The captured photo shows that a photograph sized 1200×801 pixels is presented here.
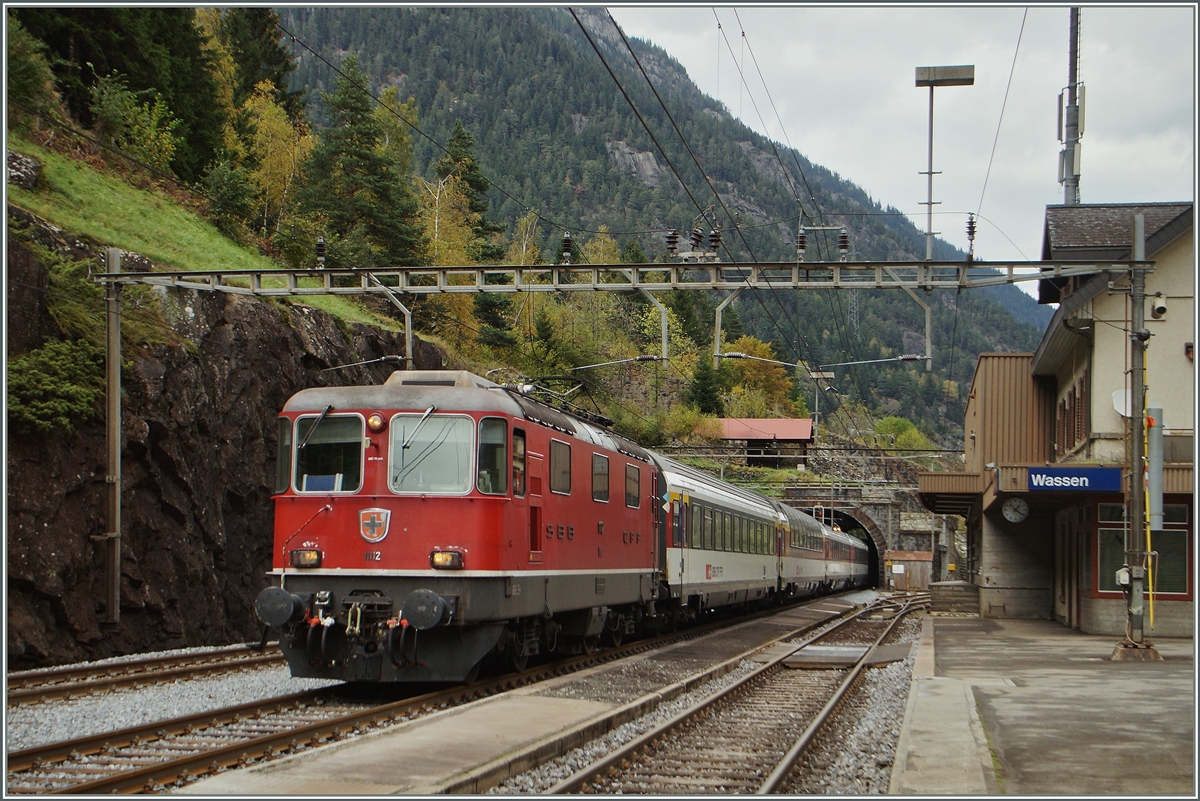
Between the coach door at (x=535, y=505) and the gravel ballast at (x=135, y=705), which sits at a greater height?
the coach door at (x=535, y=505)

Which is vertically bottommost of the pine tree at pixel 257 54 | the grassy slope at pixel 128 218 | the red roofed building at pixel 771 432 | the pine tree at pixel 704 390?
the red roofed building at pixel 771 432

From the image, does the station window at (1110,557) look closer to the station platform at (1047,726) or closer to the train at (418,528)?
the station platform at (1047,726)

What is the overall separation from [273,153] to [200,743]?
1702 inches

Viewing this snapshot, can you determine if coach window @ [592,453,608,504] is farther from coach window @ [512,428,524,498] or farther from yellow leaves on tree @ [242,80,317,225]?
yellow leaves on tree @ [242,80,317,225]

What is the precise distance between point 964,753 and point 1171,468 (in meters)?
13.3

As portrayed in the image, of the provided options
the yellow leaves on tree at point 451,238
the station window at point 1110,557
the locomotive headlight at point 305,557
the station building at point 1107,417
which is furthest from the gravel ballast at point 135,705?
the yellow leaves on tree at point 451,238

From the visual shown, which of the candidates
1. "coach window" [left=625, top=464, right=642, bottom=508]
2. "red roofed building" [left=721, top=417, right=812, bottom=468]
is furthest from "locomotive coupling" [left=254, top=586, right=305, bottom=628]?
"red roofed building" [left=721, top=417, right=812, bottom=468]

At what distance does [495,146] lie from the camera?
180m

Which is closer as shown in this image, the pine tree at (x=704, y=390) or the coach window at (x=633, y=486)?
the coach window at (x=633, y=486)

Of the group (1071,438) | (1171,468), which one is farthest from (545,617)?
(1071,438)

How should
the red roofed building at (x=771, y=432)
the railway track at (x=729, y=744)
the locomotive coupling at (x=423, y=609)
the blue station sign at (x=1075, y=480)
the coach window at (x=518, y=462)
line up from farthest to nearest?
the red roofed building at (x=771, y=432) < the blue station sign at (x=1075, y=480) < the coach window at (x=518, y=462) < the locomotive coupling at (x=423, y=609) < the railway track at (x=729, y=744)

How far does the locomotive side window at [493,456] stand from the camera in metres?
11.9

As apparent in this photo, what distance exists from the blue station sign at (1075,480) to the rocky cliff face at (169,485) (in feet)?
46.0

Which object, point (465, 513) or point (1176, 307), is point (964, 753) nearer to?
point (465, 513)
